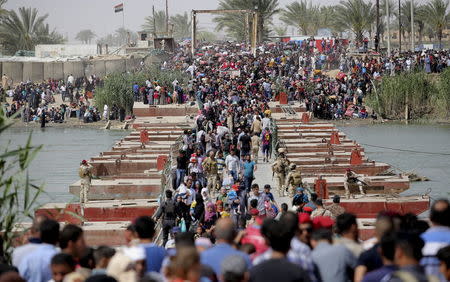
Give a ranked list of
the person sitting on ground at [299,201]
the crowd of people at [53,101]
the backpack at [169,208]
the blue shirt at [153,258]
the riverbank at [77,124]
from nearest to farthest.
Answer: the blue shirt at [153,258], the person sitting on ground at [299,201], the backpack at [169,208], the riverbank at [77,124], the crowd of people at [53,101]

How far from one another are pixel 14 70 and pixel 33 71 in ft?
4.57

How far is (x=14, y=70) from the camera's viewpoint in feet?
261

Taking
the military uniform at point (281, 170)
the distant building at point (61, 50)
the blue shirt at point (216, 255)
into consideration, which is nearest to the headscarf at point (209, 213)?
the military uniform at point (281, 170)

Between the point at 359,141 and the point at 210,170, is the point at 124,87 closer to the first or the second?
the point at 359,141

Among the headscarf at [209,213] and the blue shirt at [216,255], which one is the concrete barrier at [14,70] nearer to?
the headscarf at [209,213]

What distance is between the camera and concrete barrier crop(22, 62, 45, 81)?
79.8 meters

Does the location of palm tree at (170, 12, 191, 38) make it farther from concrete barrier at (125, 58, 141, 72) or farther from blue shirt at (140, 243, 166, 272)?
blue shirt at (140, 243, 166, 272)

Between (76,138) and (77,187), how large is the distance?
27.7 m

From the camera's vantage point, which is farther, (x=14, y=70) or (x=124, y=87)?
(x=14, y=70)

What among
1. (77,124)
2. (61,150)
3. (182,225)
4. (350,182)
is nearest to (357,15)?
(77,124)

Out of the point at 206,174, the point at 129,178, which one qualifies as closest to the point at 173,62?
the point at 129,178

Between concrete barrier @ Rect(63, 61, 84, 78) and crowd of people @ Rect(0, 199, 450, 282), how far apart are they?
69.4 metres

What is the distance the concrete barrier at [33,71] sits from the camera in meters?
79.8

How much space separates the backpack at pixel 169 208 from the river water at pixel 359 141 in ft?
51.4
